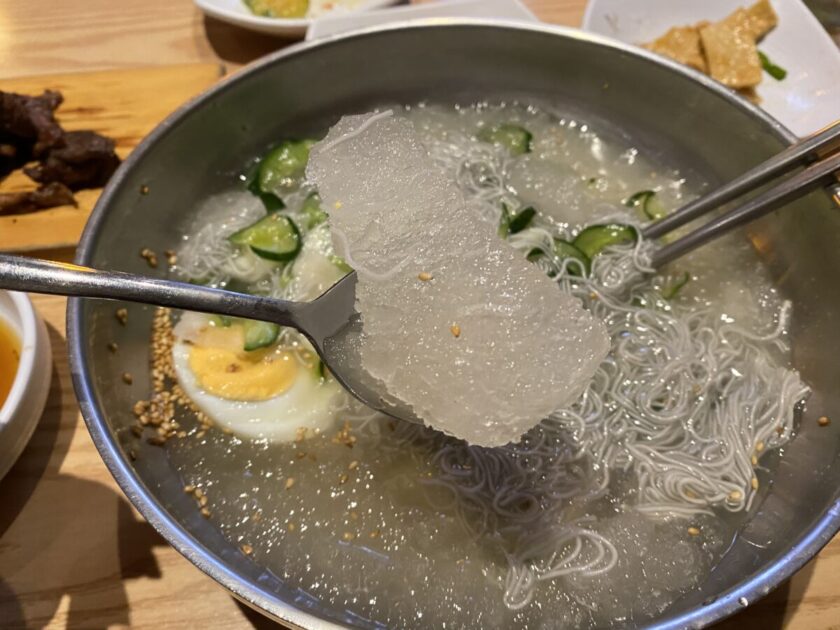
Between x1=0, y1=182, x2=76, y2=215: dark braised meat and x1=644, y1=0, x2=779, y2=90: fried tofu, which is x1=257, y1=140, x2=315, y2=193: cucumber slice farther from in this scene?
x1=644, y1=0, x2=779, y2=90: fried tofu

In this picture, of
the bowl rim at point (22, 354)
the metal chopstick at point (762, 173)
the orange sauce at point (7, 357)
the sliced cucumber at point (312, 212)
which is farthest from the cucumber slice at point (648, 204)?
the orange sauce at point (7, 357)

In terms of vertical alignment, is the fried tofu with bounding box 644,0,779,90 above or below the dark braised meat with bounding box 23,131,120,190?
above

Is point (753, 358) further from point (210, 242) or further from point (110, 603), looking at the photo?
point (110, 603)

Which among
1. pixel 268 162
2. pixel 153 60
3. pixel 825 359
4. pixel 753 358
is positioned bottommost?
pixel 153 60

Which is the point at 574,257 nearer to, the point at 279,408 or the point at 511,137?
the point at 511,137

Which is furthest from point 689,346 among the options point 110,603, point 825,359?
point 110,603

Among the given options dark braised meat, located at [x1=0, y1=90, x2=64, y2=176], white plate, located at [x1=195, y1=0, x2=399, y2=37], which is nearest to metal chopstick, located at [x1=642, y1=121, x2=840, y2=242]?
white plate, located at [x1=195, y1=0, x2=399, y2=37]

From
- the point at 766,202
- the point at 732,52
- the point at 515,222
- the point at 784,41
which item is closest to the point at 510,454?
the point at 515,222
